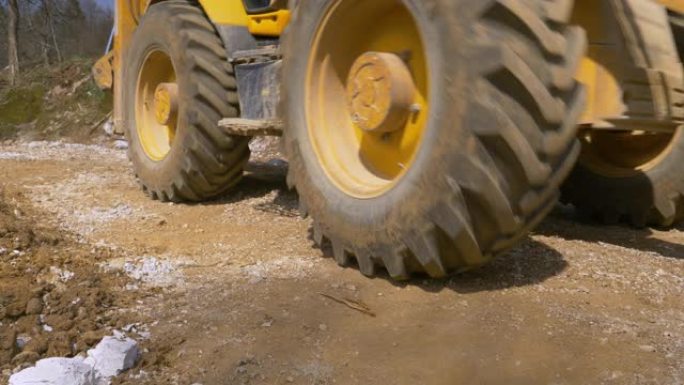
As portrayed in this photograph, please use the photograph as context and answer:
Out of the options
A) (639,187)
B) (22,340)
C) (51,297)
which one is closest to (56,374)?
(22,340)

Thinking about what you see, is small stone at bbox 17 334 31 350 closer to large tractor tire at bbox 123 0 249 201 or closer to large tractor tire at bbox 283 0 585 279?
large tractor tire at bbox 283 0 585 279

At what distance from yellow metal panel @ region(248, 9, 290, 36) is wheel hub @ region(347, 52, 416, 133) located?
1451 millimetres

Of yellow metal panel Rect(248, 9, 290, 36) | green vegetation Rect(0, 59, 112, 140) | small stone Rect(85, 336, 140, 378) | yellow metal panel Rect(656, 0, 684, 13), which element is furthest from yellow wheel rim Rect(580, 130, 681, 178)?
green vegetation Rect(0, 59, 112, 140)

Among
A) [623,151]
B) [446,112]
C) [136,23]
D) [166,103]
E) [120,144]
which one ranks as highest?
[136,23]

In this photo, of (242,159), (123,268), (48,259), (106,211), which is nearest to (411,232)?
(123,268)

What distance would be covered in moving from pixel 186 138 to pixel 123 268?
1525 millimetres

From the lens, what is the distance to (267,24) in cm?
407

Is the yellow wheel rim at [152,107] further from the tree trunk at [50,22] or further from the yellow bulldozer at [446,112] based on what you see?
the tree trunk at [50,22]

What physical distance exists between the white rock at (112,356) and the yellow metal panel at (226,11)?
2.73 m

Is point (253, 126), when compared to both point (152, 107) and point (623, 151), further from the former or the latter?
point (623, 151)

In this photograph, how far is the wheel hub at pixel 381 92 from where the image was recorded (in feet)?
8.49

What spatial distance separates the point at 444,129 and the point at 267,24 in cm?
218

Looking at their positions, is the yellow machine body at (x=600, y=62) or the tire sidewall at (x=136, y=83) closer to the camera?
the yellow machine body at (x=600, y=62)

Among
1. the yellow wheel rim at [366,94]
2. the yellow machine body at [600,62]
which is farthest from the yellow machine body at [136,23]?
the yellow machine body at [600,62]
